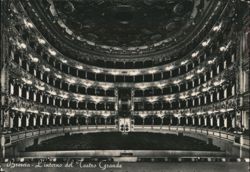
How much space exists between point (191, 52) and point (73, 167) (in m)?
37.1

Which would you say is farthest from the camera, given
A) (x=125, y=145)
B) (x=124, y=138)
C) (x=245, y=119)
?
(x=124, y=138)

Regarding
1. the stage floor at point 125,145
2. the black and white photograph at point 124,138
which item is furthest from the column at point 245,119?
the stage floor at point 125,145

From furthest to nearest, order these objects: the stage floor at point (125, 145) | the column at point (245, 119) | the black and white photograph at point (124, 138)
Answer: the stage floor at point (125, 145) < the column at point (245, 119) < the black and white photograph at point (124, 138)

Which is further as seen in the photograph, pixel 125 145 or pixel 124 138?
pixel 124 138

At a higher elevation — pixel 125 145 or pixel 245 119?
pixel 245 119

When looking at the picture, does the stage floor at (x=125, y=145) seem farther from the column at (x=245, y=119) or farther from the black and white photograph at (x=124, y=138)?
the column at (x=245, y=119)

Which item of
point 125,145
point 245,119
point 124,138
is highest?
point 245,119

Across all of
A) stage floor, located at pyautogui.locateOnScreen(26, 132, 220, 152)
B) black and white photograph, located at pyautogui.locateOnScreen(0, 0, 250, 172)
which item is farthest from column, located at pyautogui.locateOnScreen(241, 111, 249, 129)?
stage floor, located at pyautogui.locateOnScreen(26, 132, 220, 152)

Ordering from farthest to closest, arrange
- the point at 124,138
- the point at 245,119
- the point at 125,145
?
1. the point at 124,138
2. the point at 125,145
3. the point at 245,119

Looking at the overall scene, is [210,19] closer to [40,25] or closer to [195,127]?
[195,127]

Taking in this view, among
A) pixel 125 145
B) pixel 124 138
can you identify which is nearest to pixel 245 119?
pixel 125 145

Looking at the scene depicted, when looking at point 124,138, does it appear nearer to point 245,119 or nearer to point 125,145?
point 125,145

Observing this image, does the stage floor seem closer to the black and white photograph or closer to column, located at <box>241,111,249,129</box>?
the black and white photograph

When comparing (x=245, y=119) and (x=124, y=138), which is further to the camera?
(x=124, y=138)
